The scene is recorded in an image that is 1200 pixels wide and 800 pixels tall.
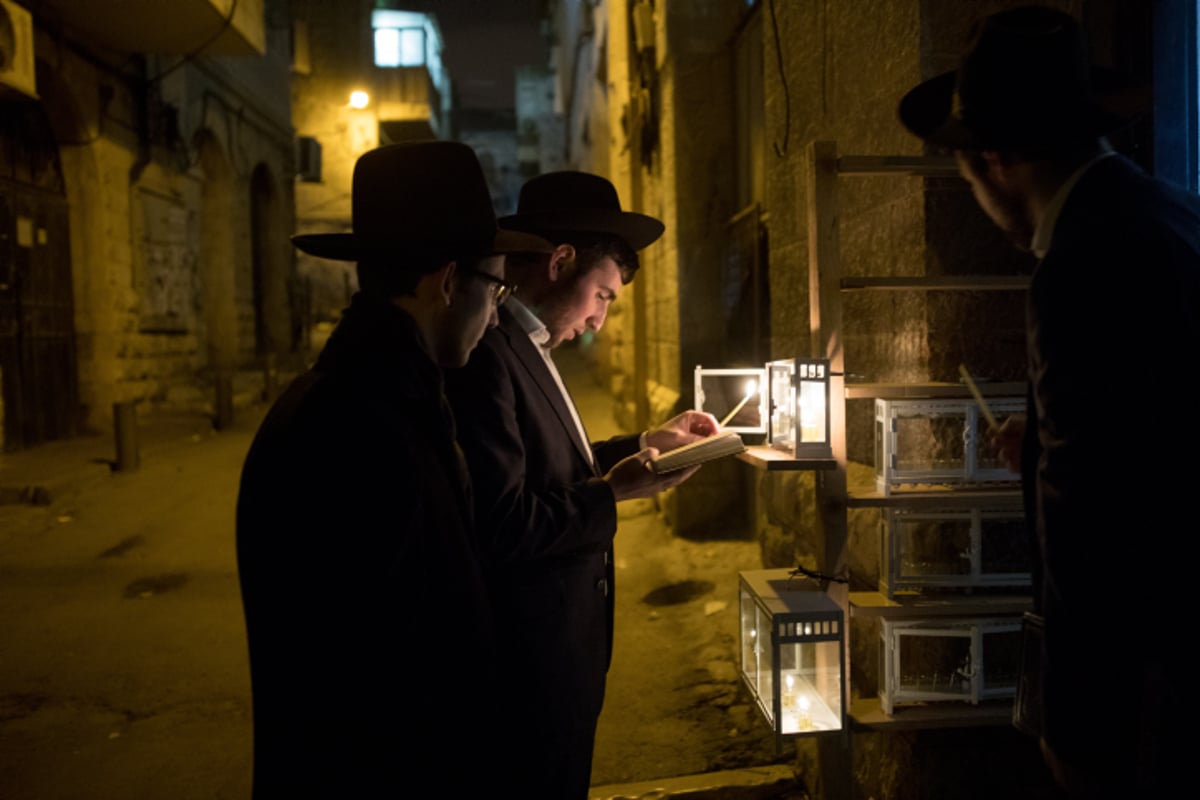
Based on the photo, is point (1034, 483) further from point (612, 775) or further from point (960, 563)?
point (612, 775)

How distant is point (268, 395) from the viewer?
1295cm

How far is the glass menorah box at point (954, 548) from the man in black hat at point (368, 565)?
1426 millimetres

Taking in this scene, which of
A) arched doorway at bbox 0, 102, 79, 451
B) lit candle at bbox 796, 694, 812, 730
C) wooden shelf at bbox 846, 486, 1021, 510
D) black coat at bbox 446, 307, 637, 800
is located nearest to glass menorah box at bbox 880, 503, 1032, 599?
wooden shelf at bbox 846, 486, 1021, 510

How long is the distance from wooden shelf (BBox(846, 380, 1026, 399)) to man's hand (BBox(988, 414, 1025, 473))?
1.65 feet

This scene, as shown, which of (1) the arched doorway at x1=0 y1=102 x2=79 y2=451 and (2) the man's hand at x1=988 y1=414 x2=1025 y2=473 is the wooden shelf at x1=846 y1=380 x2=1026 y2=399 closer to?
(2) the man's hand at x1=988 y1=414 x2=1025 y2=473

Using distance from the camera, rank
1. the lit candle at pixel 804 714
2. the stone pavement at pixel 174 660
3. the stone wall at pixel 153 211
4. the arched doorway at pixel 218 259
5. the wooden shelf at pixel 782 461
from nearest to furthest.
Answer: the wooden shelf at pixel 782 461
the lit candle at pixel 804 714
the stone pavement at pixel 174 660
the stone wall at pixel 153 211
the arched doorway at pixel 218 259

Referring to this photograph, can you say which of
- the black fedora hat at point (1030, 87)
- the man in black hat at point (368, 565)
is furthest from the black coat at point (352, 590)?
the black fedora hat at point (1030, 87)

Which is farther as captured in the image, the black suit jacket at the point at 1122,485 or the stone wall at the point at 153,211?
the stone wall at the point at 153,211

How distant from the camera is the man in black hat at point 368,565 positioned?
1329mm

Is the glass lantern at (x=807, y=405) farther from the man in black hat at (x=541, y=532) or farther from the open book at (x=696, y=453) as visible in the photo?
the man in black hat at (x=541, y=532)

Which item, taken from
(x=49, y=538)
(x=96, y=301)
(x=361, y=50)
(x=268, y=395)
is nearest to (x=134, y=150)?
(x=96, y=301)

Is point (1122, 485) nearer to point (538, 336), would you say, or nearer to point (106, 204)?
point (538, 336)

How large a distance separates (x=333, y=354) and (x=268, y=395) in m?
12.3

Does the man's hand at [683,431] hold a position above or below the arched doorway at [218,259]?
below
